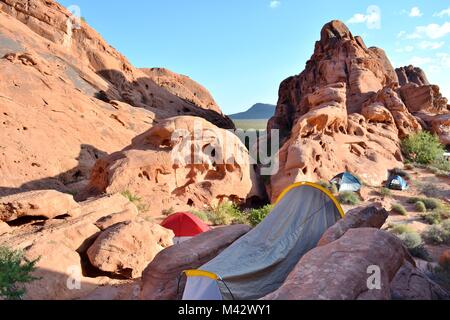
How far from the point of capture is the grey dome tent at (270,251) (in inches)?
191

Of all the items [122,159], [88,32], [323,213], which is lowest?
[323,213]

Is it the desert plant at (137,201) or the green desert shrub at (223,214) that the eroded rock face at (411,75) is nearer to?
the green desert shrub at (223,214)

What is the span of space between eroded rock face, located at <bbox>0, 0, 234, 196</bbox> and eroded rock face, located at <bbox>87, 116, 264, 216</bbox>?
4.50 meters

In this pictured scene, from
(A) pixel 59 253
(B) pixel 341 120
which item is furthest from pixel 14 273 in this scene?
(B) pixel 341 120

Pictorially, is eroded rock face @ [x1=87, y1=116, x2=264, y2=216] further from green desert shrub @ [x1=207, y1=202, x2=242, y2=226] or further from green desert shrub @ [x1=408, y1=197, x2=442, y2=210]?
green desert shrub @ [x1=408, y1=197, x2=442, y2=210]

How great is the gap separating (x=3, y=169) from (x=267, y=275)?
16.3 meters

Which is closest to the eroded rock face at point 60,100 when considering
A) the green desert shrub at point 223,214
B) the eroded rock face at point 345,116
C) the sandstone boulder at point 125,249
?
the green desert shrub at point 223,214

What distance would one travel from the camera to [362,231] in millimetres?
4609

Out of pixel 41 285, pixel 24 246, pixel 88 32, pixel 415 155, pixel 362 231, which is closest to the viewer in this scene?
pixel 362 231

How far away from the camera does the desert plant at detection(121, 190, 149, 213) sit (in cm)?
1320

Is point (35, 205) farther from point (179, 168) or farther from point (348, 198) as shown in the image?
point (348, 198)

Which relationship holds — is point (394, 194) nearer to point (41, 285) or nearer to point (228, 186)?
point (228, 186)

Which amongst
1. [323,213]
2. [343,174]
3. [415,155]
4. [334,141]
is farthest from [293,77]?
[323,213]

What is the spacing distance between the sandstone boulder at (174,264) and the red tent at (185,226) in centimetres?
365
